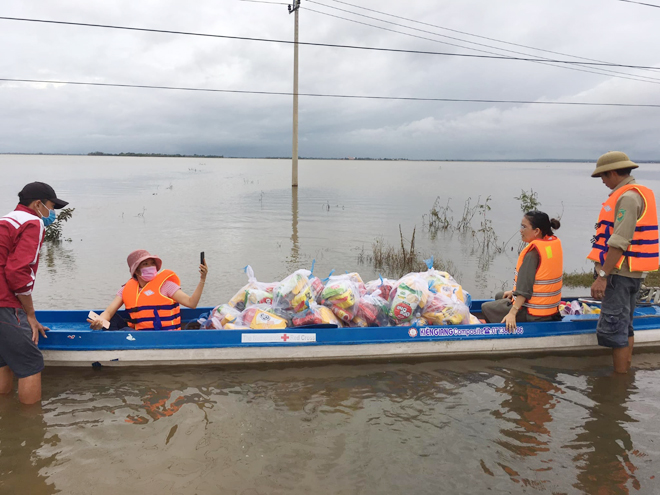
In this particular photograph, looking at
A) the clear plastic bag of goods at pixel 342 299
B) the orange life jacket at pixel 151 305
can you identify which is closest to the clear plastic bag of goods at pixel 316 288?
the clear plastic bag of goods at pixel 342 299

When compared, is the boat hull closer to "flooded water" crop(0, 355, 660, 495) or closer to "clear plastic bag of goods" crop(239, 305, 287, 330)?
"flooded water" crop(0, 355, 660, 495)

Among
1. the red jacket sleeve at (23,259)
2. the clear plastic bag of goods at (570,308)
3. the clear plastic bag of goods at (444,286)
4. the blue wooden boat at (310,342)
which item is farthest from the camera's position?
the clear plastic bag of goods at (570,308)

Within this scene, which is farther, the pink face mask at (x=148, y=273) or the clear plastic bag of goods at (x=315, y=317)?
the clear plastic bag of goods at (x=315, y=317)

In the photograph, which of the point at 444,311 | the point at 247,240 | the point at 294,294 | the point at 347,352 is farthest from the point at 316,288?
the point at 247,240

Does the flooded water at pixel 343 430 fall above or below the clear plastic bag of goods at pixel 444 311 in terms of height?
below

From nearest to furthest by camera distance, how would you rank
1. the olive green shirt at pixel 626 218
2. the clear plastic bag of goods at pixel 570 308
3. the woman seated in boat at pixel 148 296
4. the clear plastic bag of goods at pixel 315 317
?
the olive green shirt at pixel 626 218
the woman seated in boat at pixel 148 296
the clear plastic bag of goods at pixel 315 317
the clear plastic bag of goods at pixel 570 308

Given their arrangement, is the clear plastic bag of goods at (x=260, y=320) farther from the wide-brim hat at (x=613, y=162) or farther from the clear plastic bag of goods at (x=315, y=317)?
the wide-brim hat at (x=613, y=162)

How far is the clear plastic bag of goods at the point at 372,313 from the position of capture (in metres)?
5.84

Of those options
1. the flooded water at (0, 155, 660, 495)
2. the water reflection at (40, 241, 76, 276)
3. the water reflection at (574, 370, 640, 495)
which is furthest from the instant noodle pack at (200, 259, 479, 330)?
the water reflection at (40, 241, 76, 276)

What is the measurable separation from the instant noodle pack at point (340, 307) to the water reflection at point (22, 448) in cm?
211

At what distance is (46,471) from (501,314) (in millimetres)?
5316

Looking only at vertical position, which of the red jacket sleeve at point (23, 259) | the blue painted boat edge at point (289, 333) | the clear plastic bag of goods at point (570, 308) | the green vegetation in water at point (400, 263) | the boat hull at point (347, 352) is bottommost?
the boat hull at point (347, 352)

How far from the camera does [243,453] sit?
12.6 feet

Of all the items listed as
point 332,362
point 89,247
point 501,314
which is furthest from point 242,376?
point 89,247
